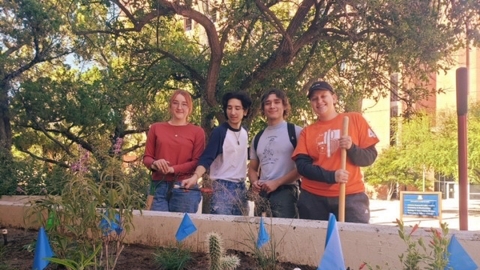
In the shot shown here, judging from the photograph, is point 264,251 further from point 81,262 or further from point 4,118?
point 4,118

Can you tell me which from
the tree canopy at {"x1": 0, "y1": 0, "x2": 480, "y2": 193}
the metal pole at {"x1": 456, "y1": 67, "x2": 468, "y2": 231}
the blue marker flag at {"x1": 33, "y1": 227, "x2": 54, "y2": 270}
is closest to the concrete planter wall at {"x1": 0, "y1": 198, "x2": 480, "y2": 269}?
the metal pole at {"x1": 456, "y1": 67, "x2": 468, "y2": 231}

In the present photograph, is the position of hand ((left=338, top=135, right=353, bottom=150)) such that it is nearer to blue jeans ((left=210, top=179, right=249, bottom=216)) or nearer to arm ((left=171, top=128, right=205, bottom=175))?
blue jeans ((left=210, top=179, right=249, bottom=216))

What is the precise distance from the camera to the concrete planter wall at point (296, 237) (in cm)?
314

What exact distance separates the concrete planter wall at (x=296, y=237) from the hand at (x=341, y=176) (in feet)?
1.26

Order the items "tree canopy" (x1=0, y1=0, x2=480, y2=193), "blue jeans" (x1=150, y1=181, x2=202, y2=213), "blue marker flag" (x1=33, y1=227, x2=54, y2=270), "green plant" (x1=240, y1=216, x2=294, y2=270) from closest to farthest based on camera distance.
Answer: "blue marker flag" (x1=33, y1=227, x2=54, y2=270), "green plant" (x1=240, y1=216, x2=294, y2=270), "blue jeans" (x1=150, y1=181, x2=202, y2=213), "tree canopy" (x1=0, y1=0, x2=480, y2=193)

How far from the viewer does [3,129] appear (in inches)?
473

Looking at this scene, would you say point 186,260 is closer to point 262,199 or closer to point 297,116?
point 262,199

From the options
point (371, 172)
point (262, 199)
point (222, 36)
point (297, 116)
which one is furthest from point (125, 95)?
point (371, 172)

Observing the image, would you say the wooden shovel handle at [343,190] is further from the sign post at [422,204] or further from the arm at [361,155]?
the sign post at [422,204]

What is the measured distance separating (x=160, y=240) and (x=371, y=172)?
3631cm

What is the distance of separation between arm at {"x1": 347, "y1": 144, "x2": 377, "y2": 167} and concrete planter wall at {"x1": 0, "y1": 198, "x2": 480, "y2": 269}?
63 centimetres

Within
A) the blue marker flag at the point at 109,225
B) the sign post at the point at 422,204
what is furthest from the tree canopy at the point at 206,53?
the sign post at the point at 422,204

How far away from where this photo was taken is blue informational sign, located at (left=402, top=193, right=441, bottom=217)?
19609mm

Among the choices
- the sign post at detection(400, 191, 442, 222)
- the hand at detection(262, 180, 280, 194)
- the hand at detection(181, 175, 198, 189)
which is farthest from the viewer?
the sign post at detection(400, 191, 442, 222)
